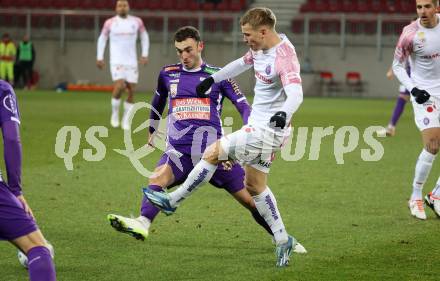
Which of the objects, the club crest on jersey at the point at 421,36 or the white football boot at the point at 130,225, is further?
the club crest on jersey at the point at 421,36

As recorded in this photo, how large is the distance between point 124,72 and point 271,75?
1143 centimetres

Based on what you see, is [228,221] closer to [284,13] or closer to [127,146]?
[127,146]

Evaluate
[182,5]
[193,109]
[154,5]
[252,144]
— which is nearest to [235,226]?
[193,109]

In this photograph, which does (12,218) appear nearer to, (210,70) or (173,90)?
(173,90)

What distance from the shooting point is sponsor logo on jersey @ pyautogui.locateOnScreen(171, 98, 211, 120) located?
24.3 ft

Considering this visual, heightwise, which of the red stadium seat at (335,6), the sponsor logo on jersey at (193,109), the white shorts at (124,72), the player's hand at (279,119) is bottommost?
the red stadium seat at (335,6)

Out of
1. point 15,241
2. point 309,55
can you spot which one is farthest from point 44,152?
point 309,55

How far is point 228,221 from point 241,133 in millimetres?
2146

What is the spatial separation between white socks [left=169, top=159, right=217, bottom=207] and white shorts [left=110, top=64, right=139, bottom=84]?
446 inches

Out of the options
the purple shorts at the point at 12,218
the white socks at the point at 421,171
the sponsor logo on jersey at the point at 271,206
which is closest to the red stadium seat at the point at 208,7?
the white socks at the point at 421,171

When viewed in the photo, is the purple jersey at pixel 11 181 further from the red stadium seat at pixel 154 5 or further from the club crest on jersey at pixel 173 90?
the red stadium seat at pixel 154 5

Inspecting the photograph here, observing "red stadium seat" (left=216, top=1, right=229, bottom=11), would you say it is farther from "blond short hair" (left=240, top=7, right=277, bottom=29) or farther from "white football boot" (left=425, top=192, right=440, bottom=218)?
"blond short hair" (left=240, top=7, right=277, bottom=29)

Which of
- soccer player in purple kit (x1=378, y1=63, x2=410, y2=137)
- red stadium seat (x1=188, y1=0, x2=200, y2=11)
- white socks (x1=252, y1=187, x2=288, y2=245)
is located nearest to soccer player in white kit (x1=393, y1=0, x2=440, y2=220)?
white socks (x1=252, y1=187, x2=288, y2=245)

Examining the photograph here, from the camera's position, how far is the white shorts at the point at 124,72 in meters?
17.6
